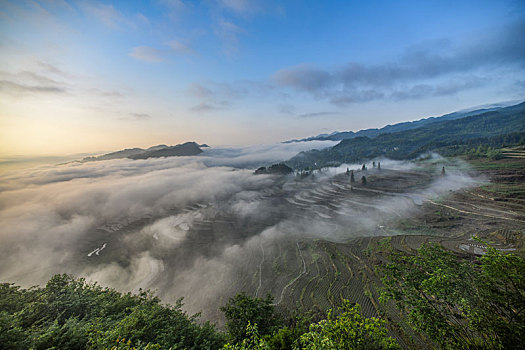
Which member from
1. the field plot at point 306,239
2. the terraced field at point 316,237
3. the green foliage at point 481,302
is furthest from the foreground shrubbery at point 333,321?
the terraced field at point 316,237

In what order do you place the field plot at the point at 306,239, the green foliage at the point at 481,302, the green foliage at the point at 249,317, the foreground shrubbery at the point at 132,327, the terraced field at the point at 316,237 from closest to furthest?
1. the foreground shrubbery at the point at 132,327
2. the green foliage at the point at 481,302
3. the green foliage at the point at 249,317
4. the terraced field at the point at 316,237
5. the field plot at the point at 306,239

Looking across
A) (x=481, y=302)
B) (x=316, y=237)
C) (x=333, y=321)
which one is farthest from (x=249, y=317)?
(x=316, y=237)

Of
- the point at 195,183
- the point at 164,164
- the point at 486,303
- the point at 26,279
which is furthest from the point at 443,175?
the point at 164,164

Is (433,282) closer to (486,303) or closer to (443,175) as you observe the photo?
(486,303)

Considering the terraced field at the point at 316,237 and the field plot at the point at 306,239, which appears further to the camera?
the field plot at the point at 306,239

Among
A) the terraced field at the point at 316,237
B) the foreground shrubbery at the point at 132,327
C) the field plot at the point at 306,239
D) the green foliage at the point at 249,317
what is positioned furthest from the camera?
the field plot at the point at 306,239

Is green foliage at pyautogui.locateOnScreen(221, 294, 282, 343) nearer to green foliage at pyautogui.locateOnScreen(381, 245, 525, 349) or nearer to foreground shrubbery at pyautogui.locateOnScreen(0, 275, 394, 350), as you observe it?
foreground shrubbery at pyautogui.locateOnScreen(0, 275, 394, 350)

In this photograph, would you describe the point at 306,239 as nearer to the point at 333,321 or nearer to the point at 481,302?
the point at 333,321

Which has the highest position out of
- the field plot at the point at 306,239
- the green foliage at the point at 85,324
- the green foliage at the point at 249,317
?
the green foliage at the point at 85,324

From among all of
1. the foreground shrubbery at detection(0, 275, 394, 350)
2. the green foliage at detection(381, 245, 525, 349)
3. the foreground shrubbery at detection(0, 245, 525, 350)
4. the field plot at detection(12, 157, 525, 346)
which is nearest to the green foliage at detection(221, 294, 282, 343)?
the foreground shrubbery at detection(0, 275, 394, 350)

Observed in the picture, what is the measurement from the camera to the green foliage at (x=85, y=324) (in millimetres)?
10773

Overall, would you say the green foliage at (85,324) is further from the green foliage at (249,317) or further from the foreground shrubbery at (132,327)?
the green foliage at (249,317)

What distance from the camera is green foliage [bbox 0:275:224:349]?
10.8 meters

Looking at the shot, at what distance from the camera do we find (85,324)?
13.4 meters
